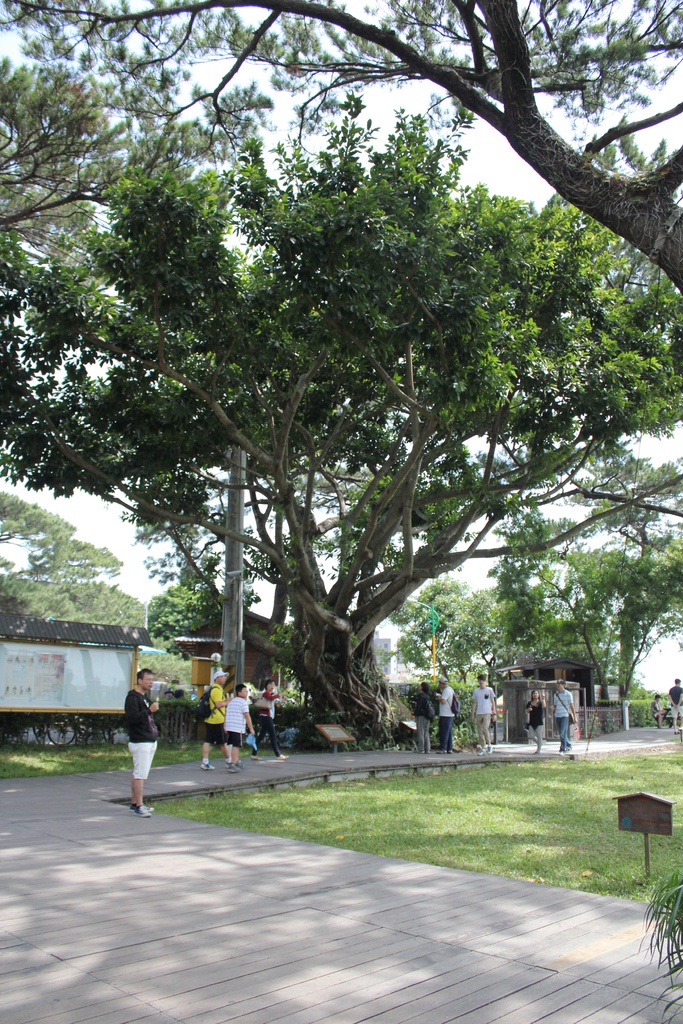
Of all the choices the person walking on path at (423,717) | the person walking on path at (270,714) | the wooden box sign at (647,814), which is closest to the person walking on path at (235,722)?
the person walking on path at (270,714)

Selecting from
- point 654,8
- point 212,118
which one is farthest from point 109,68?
point 654,8

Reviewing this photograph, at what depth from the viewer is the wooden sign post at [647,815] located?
659cm

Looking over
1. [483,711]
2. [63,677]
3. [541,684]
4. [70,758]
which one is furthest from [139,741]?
[541,684]

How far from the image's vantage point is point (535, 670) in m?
29.6

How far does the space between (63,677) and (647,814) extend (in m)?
13.3

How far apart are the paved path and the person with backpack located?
425 inches

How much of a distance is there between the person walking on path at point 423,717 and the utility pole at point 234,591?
450cm

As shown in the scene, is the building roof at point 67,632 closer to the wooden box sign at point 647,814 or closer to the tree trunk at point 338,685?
the tree trunk at point 338,685

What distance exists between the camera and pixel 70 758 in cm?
1603

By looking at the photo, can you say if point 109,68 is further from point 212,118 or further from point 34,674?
point 34,674

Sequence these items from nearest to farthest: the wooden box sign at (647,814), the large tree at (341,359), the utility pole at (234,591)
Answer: the wooden box sign at (647,814) → the large tree at (341,359) → the utility pole at (234,591)

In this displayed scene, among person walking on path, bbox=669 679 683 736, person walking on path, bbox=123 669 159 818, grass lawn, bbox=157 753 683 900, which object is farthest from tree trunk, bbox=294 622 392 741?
person walking on path, bbox=669 679 683 736

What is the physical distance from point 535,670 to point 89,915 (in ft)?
84.0

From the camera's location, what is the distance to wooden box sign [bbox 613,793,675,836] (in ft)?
21.6
